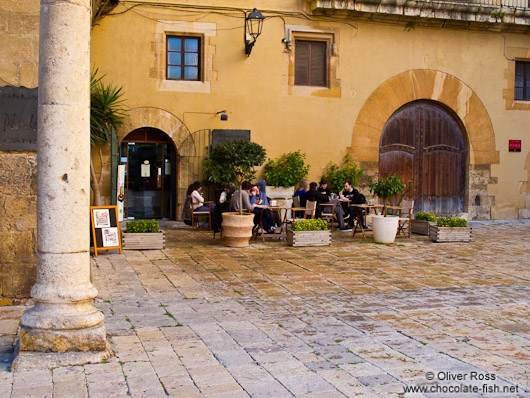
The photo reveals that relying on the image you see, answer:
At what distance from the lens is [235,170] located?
41.8ft

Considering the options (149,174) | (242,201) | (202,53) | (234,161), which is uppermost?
(202,53)

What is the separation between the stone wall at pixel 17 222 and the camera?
238 inches

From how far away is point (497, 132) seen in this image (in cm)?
1553

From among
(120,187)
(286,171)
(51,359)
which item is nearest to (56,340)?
(51,359)

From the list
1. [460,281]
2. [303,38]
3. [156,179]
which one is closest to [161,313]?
[460,281]

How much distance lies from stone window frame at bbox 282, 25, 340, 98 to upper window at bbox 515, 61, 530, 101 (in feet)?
15.7

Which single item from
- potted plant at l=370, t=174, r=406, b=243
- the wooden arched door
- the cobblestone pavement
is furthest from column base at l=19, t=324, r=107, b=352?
the wooden arched door

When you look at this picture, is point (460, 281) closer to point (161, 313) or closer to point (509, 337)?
point (509, 337)

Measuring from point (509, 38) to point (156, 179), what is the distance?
9.11m

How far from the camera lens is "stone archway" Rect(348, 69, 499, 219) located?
14.7m

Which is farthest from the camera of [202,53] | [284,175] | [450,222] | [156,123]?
[284,175]

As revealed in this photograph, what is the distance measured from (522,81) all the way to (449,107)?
2.19 metres

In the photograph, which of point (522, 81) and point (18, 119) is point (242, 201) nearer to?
point (18, 119)

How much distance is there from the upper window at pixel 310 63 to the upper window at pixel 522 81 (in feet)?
16.5
